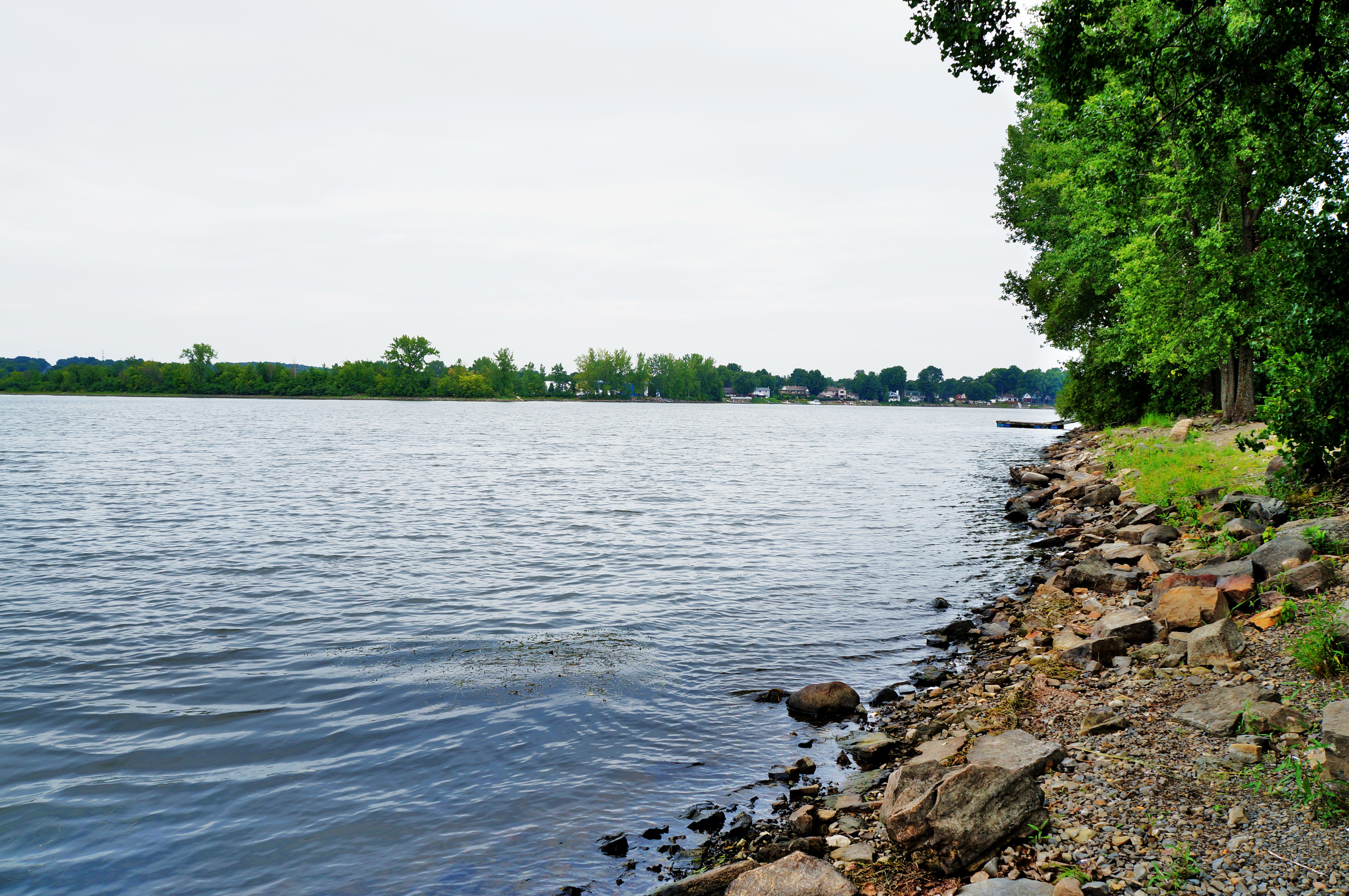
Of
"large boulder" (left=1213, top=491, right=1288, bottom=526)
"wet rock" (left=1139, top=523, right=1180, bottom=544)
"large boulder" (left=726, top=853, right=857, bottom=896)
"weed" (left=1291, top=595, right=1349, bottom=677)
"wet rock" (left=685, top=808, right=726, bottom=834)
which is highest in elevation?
"large boulder" (left=1213, top=491, right=1288, bottom=526)

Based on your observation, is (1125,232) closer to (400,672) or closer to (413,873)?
(400,672)

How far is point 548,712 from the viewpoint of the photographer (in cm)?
1090

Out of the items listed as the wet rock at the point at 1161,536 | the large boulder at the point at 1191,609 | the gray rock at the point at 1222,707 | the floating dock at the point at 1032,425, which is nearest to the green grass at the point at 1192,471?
the wet rock at the point at 1161,536

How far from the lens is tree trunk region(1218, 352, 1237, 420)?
3300 centimetres

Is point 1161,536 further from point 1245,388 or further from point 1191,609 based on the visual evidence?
point 1245,388

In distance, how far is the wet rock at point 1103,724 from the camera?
771 cm

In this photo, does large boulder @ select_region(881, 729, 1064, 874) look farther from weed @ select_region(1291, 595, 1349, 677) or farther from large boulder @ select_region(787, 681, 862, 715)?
large boulder @ select_region(787, 681, 862, 715)

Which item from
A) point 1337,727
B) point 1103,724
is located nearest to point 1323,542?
point 1103,724

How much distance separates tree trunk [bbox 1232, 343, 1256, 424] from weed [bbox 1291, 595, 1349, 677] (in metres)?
26.8

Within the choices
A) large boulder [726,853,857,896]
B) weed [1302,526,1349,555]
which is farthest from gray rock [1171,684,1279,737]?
weed [1302,526,1349,555]

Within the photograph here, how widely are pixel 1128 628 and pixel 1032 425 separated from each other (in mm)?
107493

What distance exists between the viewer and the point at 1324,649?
24.5ft

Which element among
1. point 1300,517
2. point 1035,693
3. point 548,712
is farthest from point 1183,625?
point 548,712

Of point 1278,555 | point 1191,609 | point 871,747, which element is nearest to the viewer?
point 871,747
